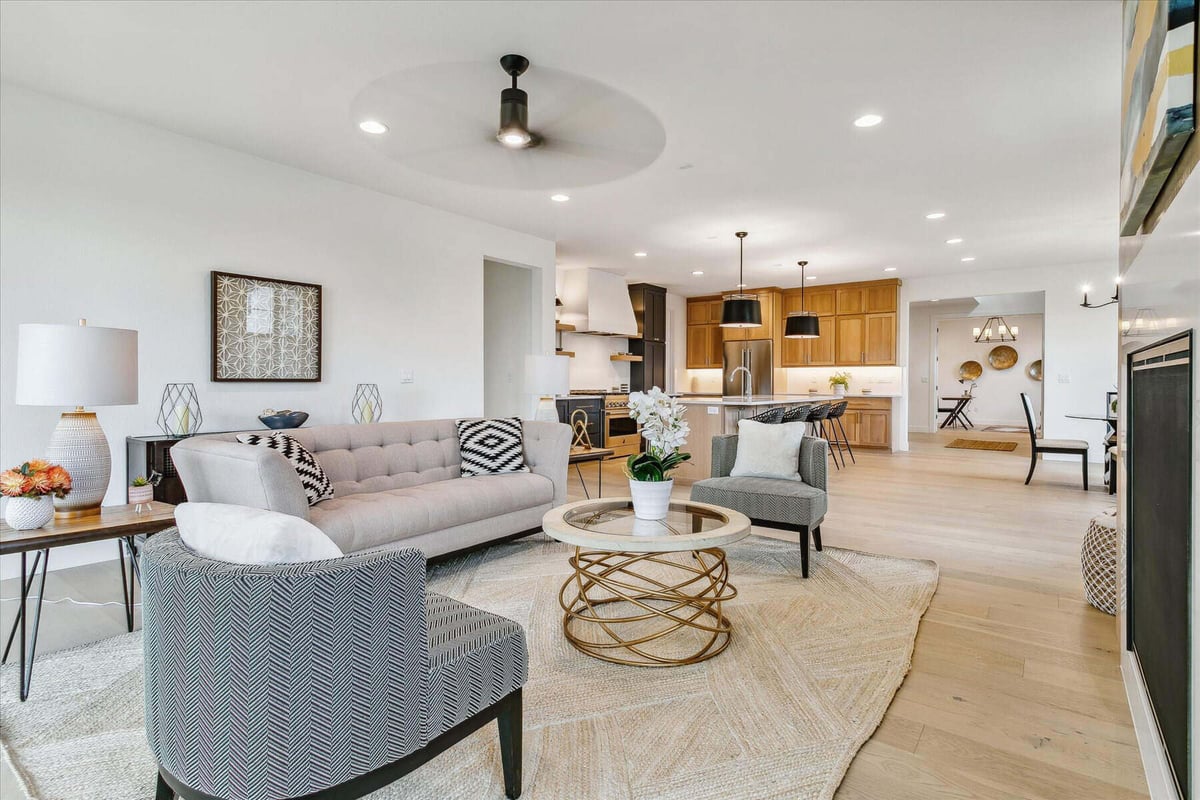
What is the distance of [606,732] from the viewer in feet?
5.93

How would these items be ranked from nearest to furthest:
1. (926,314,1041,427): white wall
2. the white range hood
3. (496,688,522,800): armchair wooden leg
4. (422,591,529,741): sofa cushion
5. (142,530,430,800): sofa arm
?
(142,530,430,800): sofa arm → (422,591,529,741): sofa cushion → (496,688,522,800): armchair wooden leg → the white range hood → (926,314,1041,427): white wall

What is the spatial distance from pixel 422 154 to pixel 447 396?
2490mm

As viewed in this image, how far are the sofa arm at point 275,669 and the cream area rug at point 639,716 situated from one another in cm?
45

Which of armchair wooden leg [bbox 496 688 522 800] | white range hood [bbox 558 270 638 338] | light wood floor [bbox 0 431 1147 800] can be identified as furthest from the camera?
white range hood [bbox 558 270 638 338]

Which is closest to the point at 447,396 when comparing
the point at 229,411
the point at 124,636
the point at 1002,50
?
the point at 229,411

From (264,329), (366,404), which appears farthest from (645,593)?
(264,329)

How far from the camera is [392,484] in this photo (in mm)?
3520

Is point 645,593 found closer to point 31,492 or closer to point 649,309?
point 31,492

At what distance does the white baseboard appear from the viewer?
1.37 metres

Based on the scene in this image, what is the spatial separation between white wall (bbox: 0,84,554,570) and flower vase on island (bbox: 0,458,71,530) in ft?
→ 4.91

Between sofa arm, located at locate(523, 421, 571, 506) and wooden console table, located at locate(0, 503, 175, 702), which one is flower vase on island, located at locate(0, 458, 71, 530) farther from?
sofa arm, located at locate(523, 421, 571, 506)

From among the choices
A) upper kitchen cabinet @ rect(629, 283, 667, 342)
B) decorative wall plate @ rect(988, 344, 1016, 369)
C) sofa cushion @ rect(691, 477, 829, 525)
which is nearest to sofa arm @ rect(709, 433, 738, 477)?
sofa cushion @ rect(691, 477, 829, 525)

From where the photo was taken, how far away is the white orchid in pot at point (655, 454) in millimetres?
2518

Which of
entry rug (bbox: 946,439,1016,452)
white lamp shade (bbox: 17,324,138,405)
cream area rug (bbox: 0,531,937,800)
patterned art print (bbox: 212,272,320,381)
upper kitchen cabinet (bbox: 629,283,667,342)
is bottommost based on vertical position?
cream area rug (bbox: 0,531,937,800)
